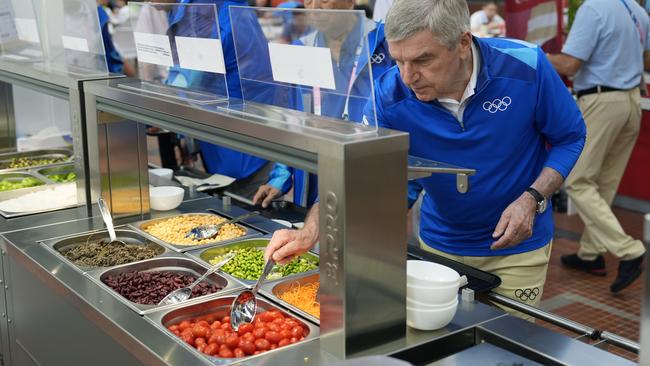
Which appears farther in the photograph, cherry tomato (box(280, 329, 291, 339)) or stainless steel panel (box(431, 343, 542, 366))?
cherry tomato (box(280, 329, 291, 339))

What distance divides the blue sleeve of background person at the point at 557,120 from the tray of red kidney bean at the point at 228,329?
3.42ft

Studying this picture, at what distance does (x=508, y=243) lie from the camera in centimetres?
219

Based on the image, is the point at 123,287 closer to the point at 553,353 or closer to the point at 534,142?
the point at 553,353

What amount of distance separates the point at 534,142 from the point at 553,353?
3.07ft

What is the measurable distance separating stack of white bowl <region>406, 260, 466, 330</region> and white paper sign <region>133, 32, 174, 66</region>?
1205 mm

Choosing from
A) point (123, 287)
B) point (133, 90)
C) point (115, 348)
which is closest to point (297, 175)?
point (133, 90)

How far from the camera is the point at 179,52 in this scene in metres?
2.39

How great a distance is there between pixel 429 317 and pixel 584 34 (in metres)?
3.84

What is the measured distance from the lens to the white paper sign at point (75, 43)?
2.93 metres

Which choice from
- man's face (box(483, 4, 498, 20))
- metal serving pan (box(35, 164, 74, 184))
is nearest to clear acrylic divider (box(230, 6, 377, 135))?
metal serving pan (box(35, 164, 74, 184))

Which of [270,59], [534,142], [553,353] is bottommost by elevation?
[553,353]

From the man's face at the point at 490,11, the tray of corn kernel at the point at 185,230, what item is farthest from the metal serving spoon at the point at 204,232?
the man's face at the point at 490,11

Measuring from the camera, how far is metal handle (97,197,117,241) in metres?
2.60

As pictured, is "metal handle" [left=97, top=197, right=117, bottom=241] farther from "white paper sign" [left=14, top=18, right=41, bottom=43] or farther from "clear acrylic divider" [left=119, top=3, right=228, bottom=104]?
"white paper sign" [left=14, top=18, right=41, bottom=43]
